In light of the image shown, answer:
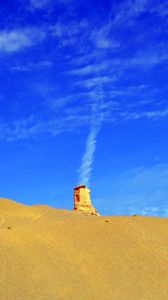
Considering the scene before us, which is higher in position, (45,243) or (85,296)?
(45,243)

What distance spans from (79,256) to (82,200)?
15.4 meters

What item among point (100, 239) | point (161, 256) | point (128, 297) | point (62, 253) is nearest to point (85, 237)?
point (100, 239)

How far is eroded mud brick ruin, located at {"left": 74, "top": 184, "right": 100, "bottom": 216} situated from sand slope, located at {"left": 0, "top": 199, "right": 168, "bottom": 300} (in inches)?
274

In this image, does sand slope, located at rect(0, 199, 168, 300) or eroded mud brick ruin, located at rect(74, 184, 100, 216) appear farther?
eroded mud brick ruin, located at rect(74, 184, 100, 216)

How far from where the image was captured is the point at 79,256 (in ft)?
91.8

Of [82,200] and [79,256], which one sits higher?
[82,200]

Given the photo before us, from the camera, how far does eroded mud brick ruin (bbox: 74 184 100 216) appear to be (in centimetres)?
4291

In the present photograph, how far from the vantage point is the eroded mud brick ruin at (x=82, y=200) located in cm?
4291

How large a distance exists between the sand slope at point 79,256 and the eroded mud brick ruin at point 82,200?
22.9 feet

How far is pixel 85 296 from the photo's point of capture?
23922 mm

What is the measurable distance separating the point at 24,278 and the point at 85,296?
3260 mm

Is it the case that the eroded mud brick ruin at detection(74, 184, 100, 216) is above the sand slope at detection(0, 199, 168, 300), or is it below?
above

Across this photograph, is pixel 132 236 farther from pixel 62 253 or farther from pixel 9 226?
pixel 9 226

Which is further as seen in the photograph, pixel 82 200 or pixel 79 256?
pixel 82 200
